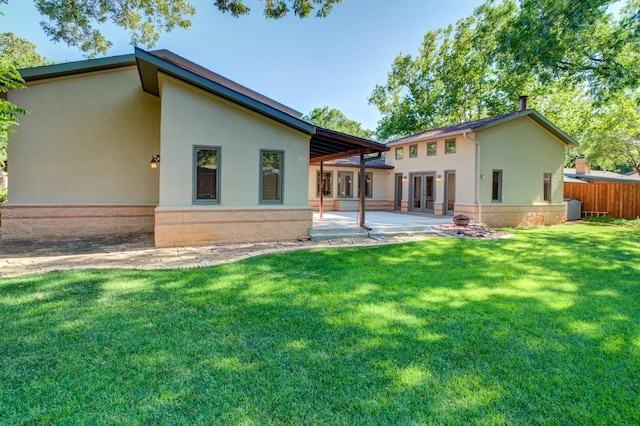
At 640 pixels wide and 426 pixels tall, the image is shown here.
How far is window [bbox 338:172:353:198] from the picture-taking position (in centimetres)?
1934

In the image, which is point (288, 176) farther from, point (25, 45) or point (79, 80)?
point (25, 45)

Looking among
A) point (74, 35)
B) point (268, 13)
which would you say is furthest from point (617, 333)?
point (74, 35)

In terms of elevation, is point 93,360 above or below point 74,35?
below

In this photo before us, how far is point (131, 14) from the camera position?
39.1ft

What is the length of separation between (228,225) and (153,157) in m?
3.61

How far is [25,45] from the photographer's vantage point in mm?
23156

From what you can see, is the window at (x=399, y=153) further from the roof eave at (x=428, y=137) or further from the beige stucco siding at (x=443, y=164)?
the roof eave at (x=428, y=137)

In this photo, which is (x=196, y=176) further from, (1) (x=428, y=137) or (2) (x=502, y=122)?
(2) (x=502, y=122)

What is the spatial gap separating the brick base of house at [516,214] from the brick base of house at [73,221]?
1208cm

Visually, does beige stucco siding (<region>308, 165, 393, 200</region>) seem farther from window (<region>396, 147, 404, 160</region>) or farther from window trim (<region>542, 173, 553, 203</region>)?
window trim (<region>542, 173, 553, 203</region>)

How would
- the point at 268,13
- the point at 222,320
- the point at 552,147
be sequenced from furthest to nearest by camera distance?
the point at 552,147 < the point at 268,13 < the point at 222,320

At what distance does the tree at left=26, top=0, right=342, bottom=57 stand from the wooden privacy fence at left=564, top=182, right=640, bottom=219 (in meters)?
16.9

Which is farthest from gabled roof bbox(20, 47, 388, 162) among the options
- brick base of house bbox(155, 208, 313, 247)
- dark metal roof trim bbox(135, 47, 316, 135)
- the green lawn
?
the green lawn

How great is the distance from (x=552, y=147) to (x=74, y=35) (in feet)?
66.9
